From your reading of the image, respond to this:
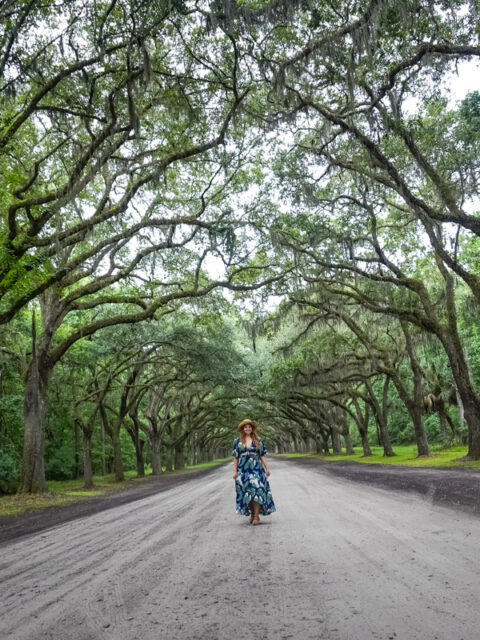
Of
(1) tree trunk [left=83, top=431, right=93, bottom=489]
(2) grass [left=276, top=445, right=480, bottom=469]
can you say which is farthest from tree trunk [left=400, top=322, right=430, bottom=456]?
(1) tree trunk [left=83, top=431, right=93, bottom=489]

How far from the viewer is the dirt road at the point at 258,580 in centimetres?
288

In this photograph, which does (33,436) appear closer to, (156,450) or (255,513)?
(255,513)

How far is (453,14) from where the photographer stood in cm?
911

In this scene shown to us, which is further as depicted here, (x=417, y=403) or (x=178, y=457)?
(x=178, y=457)

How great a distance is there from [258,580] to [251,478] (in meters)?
3.11

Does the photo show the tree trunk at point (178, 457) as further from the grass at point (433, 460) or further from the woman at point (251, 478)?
the woman at point (251, 478)

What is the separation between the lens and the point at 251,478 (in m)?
6.97

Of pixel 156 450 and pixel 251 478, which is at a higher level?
pixel 156 450

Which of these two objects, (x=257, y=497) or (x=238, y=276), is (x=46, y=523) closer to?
(x=257, y=497)

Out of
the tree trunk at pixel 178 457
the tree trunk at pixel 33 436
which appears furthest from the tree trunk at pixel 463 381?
the tree trunk at pixel 178 457

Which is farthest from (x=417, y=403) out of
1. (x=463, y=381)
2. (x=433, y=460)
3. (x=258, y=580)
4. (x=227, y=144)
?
(x=258, y=580)

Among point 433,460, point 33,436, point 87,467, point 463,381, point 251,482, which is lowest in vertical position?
point 433,460

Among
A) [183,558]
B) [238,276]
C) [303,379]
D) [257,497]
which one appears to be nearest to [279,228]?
[238,276]

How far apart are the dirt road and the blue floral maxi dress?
0.25 meters
